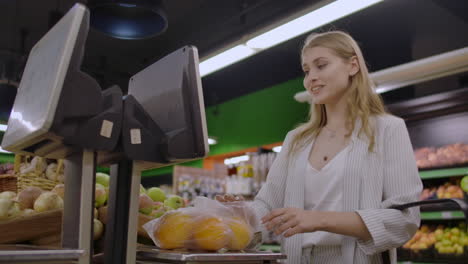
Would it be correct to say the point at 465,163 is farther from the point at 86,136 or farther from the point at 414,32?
the point at 86,136

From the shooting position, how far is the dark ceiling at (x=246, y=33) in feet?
17.8

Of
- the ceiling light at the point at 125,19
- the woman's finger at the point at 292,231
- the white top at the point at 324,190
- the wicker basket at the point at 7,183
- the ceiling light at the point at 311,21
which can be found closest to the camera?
the woman's finger at the point at 292,231

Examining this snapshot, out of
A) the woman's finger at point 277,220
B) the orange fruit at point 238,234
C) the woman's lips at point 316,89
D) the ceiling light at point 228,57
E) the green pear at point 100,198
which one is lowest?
the orange fruit at point 238,234

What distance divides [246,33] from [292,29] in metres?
0.45

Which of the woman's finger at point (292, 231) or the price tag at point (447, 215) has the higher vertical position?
the price tag at point (447, 215)

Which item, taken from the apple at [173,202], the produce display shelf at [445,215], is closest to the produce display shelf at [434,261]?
the produce display shelf at [445,215]

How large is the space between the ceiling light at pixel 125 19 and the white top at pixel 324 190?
6.33ft

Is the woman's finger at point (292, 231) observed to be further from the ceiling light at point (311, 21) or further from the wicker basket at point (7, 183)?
the ceiling light at point (311, 21)

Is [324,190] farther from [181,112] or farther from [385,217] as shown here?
[181,112]

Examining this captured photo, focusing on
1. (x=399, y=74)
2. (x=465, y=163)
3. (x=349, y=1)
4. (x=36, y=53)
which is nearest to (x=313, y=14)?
(x=349, y=1)

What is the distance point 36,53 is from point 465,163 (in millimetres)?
4065

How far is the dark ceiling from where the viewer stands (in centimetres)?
542

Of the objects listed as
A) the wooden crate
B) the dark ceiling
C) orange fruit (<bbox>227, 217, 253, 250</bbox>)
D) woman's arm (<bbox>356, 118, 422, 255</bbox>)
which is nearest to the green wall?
the dark ceiling

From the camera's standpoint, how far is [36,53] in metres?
1.37
